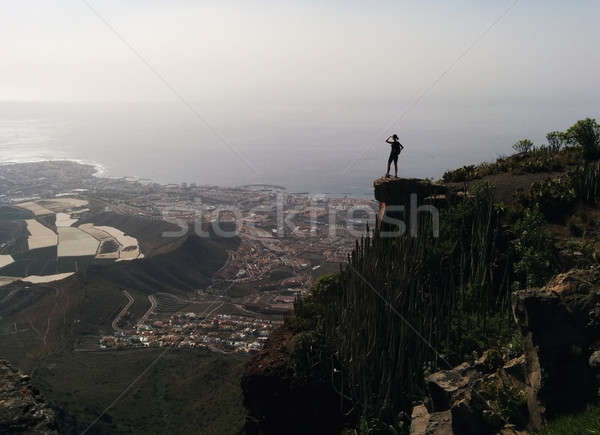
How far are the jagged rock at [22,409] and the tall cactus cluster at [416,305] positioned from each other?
6898 millimetres

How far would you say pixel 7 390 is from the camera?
22.0ft

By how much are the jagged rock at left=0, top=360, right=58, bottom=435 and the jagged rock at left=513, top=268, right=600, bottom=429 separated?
23.5 feet

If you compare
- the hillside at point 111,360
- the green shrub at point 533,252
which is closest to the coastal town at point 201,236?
the hillside at point 111,360

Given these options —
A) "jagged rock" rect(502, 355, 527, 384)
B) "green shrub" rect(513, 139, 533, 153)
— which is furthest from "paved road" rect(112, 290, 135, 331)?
"jagged rock" rect(502, 355, 527, 384)

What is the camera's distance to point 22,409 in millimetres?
6352

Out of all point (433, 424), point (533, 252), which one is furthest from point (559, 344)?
Result: point (533, 252)

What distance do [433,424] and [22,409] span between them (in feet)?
21.8

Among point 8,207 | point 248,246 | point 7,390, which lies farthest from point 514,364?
point 8,207

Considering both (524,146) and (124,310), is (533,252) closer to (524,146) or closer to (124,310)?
(524,146)

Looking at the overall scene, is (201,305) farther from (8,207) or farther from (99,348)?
(8,207)

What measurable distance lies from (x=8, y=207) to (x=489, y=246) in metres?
85.7

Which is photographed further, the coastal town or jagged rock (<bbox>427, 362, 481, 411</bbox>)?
the coastal town

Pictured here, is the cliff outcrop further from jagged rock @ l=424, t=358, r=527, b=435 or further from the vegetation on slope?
jagged rock @ l=424, t=358, r=527, b=435

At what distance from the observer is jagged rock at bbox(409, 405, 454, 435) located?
25.4ft
